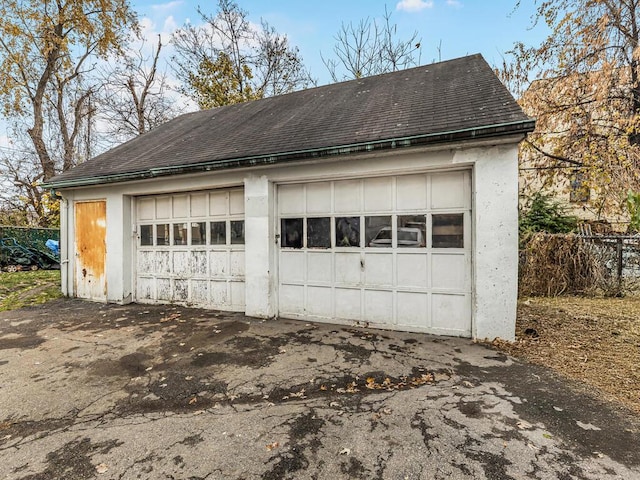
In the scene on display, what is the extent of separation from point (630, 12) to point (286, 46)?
46.5 feet

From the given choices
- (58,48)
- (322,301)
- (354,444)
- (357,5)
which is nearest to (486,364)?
(354,444)

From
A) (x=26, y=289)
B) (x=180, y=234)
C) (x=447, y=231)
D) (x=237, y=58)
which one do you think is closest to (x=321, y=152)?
(x=447, y=231)

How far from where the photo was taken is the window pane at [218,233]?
6.19m

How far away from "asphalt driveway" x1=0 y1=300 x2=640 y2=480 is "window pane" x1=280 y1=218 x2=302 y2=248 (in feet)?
5.75

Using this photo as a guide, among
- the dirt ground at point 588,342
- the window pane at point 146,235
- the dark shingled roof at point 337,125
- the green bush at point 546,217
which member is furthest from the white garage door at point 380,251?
the green bush at point 546,217

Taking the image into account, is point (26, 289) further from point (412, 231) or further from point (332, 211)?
point (412, 231)

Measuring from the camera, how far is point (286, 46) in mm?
17234

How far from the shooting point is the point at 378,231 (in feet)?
16.5

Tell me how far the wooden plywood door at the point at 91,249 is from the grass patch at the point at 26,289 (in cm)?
99

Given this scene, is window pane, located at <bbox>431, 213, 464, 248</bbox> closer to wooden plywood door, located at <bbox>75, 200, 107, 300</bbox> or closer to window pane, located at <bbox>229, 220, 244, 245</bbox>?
window pane, located at <bbox>229, 220, 244, 245</bbox>

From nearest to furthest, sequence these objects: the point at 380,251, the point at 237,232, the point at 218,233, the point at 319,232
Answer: the point at 380,251, the point at 319,232, the point at 237,232, the point at 218,233

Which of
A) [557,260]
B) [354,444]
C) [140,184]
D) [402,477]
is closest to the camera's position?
[402,477]

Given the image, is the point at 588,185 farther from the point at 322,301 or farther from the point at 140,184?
the point at 140,184

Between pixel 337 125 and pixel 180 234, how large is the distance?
3.91 metres
